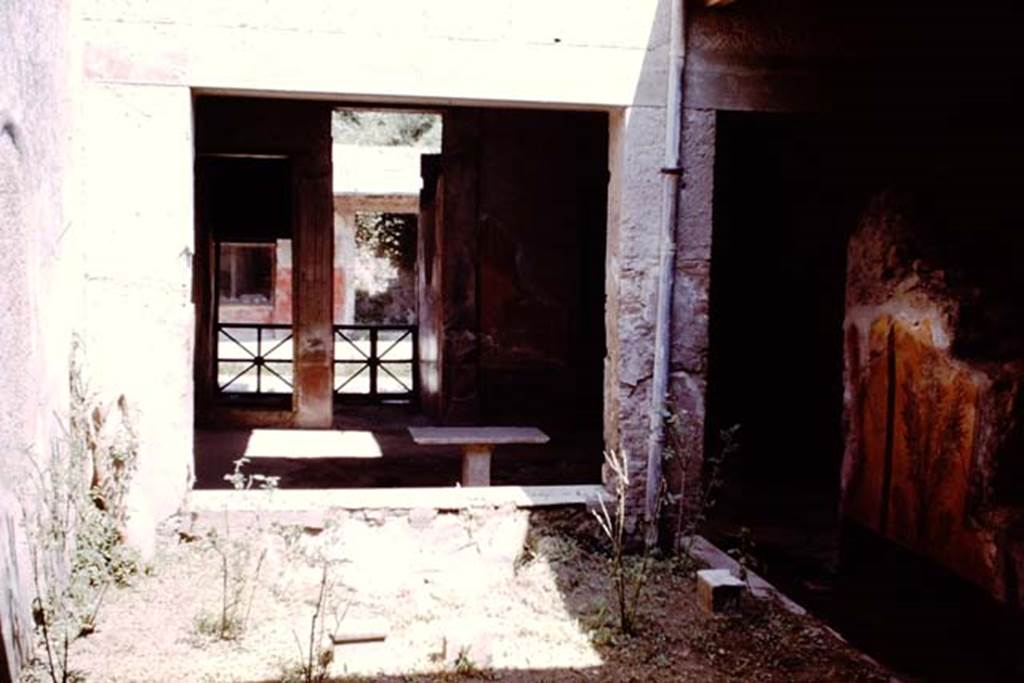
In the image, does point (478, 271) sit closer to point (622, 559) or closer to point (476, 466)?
point (476, 466)

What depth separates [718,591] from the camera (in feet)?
15.3

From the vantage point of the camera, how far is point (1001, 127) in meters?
6.27

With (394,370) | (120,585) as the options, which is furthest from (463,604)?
(394,370)

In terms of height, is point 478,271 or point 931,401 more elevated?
point 478,271

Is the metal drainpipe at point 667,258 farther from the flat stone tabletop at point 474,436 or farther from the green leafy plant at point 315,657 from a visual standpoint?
the green leafy plant at point 315,657

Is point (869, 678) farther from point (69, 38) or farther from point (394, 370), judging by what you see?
point (394, 370)

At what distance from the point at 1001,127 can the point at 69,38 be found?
546 centimetres

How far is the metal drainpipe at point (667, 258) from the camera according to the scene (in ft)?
16.7

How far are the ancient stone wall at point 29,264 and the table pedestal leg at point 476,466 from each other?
8.40 ft

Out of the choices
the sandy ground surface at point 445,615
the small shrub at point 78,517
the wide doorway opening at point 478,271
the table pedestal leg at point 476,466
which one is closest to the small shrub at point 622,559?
the sandy ground surface at point 445,615

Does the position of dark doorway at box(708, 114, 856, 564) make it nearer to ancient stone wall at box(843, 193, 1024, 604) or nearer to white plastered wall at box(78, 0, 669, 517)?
ancient stone wall at box(843, 193, 1024, 604)

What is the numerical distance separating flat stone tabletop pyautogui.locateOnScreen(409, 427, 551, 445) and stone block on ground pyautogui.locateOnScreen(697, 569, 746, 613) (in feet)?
5.59

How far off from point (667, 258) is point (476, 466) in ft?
6.43

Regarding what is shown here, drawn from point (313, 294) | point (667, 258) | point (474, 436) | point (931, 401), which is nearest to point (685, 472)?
point (667, 258)
